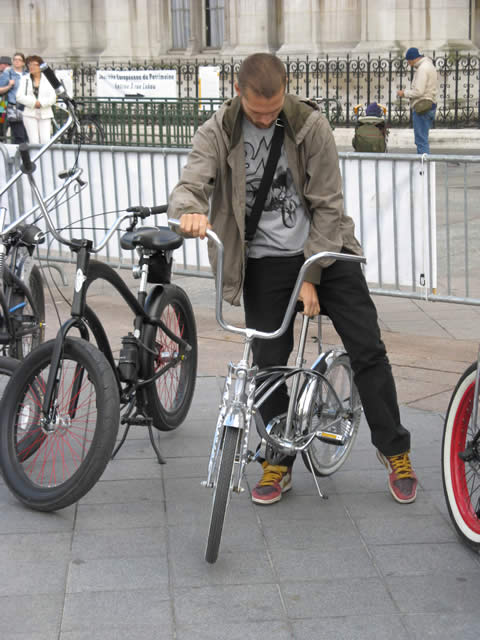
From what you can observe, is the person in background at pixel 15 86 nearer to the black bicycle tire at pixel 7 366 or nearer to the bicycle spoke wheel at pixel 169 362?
the bicycle spoke wheel at pixel 169 362

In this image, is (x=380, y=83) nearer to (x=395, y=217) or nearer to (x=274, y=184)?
(x=395, y=217)

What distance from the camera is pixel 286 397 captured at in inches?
171

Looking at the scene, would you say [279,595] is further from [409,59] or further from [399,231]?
[409,59]

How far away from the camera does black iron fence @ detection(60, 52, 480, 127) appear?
22.2 metres

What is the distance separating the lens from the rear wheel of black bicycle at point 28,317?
557 centimetres

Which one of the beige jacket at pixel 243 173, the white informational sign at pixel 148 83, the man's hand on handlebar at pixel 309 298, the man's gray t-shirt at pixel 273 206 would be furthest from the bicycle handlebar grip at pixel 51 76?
the white informational sign at pixel 148 83

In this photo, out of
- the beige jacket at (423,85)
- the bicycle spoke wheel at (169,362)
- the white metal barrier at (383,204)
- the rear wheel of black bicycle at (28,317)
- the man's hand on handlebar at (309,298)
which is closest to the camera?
the man's hand on handlebar at (309,298)

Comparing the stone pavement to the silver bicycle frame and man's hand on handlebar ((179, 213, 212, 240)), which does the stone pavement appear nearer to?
the silver bicycle frame

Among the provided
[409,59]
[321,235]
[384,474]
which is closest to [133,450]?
[384,474]

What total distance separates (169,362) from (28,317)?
117 centimetres

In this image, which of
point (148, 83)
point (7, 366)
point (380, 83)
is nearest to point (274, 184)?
point (7, 366)

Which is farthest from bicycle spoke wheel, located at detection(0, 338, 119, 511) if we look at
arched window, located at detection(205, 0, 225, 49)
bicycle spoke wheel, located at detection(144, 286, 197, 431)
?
arched window, located at detection(205, 0, 225, 49)

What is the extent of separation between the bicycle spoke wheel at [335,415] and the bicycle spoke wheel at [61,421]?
0.86m

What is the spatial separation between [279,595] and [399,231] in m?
4.28
